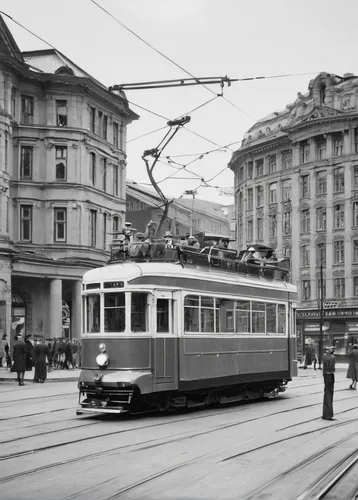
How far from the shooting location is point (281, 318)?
22.1m

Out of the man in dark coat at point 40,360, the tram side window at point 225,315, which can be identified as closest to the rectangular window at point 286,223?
the man in dark coat at point 40,360

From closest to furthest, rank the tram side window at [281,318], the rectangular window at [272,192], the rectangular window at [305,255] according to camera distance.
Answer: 1. the tram side window at [281,318]
2. the rectangular window at [305,255]
3. the rectangular window at [272,192]

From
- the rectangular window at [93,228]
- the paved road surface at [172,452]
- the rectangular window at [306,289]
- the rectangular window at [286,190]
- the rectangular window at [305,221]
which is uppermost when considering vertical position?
the rectangular window at [286,190]

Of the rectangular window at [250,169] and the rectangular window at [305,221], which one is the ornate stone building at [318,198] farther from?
the rectangular window at [250,169]

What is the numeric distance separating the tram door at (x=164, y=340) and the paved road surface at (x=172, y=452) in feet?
3.02

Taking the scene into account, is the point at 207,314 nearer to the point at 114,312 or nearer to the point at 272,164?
the point at 114,312

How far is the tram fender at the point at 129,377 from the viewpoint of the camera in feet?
53.7

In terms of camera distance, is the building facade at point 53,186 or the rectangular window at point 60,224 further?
the rectangular window at point 60,224

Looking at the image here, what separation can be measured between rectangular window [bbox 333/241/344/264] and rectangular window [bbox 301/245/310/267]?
2.61 metres

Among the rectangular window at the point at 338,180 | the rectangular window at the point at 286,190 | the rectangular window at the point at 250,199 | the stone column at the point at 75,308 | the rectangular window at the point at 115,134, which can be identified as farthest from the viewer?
the rectangular window at the point at 250,199

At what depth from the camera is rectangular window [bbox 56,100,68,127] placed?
151ft

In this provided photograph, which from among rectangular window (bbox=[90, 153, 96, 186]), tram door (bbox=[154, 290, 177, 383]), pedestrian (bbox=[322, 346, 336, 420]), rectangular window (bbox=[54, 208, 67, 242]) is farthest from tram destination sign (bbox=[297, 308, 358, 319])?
tram door (bbox=[154, 290, 177, 383])

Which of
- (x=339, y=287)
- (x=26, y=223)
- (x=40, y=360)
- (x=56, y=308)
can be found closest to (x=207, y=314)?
(x=40, y=360)

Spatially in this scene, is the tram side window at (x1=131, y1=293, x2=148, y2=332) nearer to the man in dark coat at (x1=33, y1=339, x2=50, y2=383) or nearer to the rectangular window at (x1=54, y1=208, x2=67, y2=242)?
the man in dark coat at (x1=33, y1=339, x2=50, y2=383)
